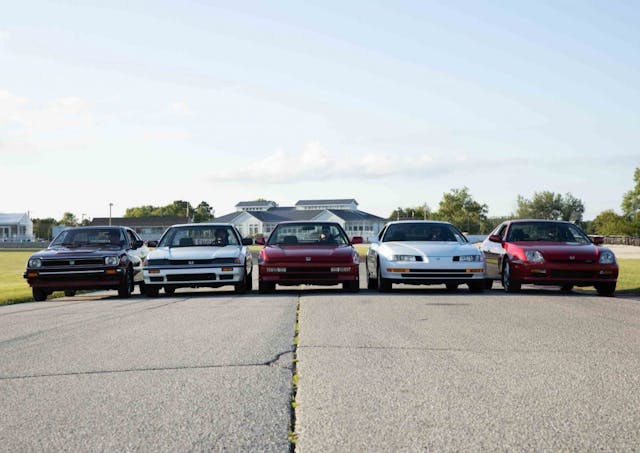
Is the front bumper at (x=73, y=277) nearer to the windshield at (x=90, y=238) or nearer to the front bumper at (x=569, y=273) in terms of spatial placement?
the windshield at (x=90, y=238)

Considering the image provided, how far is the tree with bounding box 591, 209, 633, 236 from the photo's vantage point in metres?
98.7

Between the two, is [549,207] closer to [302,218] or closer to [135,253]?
[302,218]

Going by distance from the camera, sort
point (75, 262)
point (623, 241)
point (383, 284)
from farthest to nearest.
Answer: point (623, 241), point (75, 262), point (383, 284)

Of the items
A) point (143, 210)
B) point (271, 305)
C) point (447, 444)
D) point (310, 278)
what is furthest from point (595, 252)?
point (143, 210)

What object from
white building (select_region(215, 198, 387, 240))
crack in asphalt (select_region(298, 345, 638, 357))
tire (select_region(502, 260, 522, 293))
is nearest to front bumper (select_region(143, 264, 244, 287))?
tire (select_region(502, 260, 522, 293))

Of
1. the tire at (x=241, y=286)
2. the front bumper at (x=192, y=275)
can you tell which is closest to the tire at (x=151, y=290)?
the front bumper at (x=192, y=275)

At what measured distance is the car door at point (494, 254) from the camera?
16281 mm

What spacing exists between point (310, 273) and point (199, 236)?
3032mm

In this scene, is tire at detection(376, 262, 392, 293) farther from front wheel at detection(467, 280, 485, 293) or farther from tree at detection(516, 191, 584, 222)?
tree at detection(516, 191, 584, 222)

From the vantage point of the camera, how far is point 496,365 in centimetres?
664

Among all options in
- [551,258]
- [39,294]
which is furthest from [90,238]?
[551,258]

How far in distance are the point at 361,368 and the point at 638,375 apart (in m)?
2.22

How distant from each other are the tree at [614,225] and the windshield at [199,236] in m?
90.6

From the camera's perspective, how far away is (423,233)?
16328 mm
